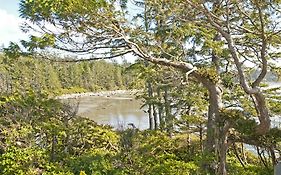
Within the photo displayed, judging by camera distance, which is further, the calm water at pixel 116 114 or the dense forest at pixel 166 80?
the calm water at pixel 116 114

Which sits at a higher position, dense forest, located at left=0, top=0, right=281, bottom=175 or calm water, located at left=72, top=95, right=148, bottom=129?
dense forest, located at left=0, top=0, right=281, bottom=175

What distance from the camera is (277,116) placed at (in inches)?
301

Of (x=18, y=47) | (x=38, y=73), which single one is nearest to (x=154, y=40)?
(x=18, y=47)

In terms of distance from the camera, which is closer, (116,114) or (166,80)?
(166,80)

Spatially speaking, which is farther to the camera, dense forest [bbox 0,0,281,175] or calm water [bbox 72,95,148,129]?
calm water [bbox 72,95,148,129]

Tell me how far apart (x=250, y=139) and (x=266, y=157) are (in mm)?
648

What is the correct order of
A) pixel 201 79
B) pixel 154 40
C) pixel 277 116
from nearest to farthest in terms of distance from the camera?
1. pixel 201 79
2. pixel 154 40
3. pixel 277 116

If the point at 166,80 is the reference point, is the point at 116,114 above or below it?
below

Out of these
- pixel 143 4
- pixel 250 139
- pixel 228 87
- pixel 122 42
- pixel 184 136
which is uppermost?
pixel 143 4

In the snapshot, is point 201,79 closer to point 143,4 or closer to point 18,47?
point 143,4

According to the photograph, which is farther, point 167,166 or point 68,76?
point 68,76

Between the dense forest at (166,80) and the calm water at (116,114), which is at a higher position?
the dense forest at (166,80)

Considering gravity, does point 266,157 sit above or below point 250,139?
below

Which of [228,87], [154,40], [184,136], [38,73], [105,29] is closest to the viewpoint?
[105,29]
